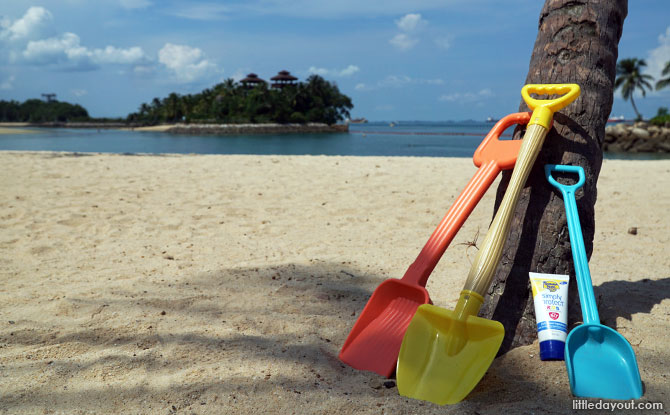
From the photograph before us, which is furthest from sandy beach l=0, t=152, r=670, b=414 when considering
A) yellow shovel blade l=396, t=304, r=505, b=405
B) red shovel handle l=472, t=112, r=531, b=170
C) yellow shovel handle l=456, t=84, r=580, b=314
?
red shovel handle l=472, t=112, r=531, b=170

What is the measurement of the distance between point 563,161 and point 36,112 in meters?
116

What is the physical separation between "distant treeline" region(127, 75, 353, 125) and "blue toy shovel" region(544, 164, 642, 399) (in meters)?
68.0

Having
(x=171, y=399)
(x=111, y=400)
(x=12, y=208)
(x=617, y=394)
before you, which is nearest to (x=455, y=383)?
(x=617, y=394)

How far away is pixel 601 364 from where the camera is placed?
5.59 ft

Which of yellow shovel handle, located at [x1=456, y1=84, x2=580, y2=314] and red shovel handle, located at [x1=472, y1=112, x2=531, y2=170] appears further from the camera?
red shovel handle, located at [x1=472, y1=112, x2=531, y2=170]

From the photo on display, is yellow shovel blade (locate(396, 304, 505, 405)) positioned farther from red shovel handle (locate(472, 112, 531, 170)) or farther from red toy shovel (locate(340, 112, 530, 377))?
red shovel handle (locate(472, 112, 531, 170))

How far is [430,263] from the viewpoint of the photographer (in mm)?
2100

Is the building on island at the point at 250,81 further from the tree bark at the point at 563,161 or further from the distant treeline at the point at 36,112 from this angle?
the tree bark at the point at 563,161

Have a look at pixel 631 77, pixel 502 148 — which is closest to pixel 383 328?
pixel 502 148

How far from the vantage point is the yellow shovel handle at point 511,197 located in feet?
6.03

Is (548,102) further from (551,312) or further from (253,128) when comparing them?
(253,128)

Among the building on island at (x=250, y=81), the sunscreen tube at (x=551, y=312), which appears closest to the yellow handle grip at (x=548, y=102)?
the sunscreen tube at (x=551, y=312)

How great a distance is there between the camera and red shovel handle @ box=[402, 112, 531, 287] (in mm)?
2113

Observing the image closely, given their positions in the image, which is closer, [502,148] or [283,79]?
[502,148]
